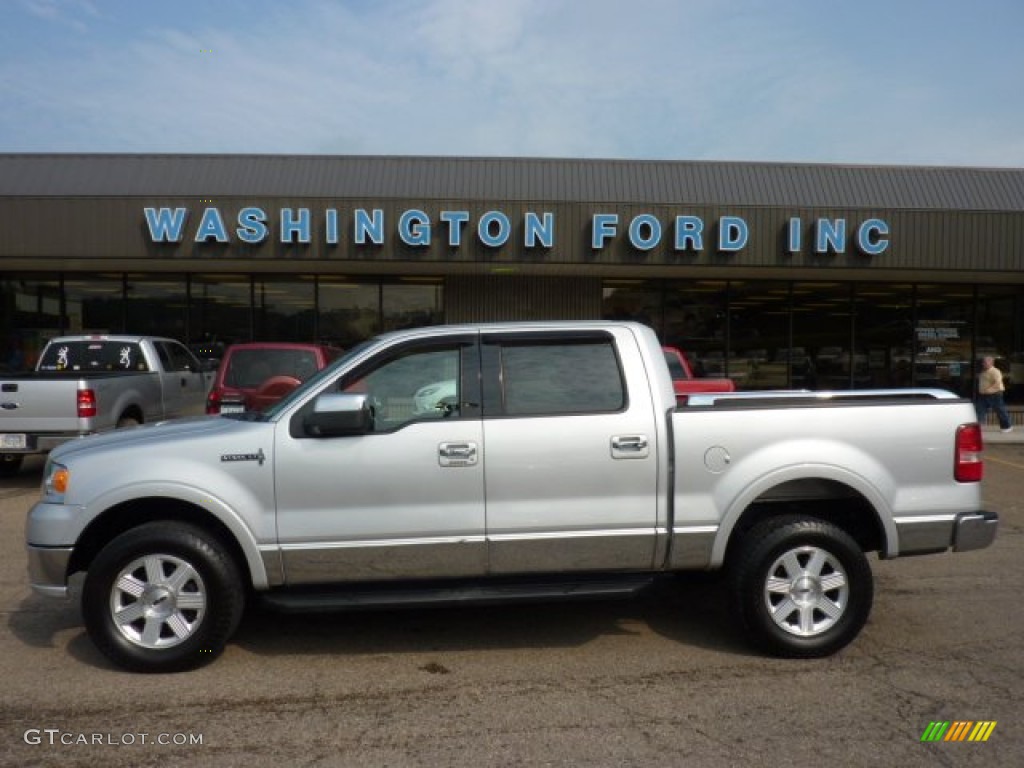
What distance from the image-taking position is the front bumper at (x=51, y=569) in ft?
13.9

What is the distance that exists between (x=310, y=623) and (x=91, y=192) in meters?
15.8

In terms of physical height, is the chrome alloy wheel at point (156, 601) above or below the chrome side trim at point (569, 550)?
below

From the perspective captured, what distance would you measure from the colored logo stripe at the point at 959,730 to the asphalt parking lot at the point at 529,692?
38mm

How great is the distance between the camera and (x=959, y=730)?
3.58m

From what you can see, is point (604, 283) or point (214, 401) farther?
point (604, 283)

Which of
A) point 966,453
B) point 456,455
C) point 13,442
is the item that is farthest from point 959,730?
point 13,442

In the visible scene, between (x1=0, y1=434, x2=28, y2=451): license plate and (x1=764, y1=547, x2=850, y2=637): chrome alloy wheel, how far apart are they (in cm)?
808

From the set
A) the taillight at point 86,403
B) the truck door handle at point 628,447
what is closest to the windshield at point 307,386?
the truck door handle at point 628,447

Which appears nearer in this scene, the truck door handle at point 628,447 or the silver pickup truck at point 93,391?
the truck door handle at point 628,447

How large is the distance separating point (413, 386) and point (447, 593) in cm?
114

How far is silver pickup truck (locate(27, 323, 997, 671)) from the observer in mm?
4219

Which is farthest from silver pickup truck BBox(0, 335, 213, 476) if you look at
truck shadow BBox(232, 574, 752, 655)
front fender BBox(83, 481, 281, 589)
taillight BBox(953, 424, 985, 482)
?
taillight BBox(953, 424, 985, 482)

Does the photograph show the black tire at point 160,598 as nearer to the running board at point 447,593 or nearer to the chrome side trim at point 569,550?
the running board at point 447,593

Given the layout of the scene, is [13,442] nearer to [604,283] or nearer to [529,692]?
[529,692]
